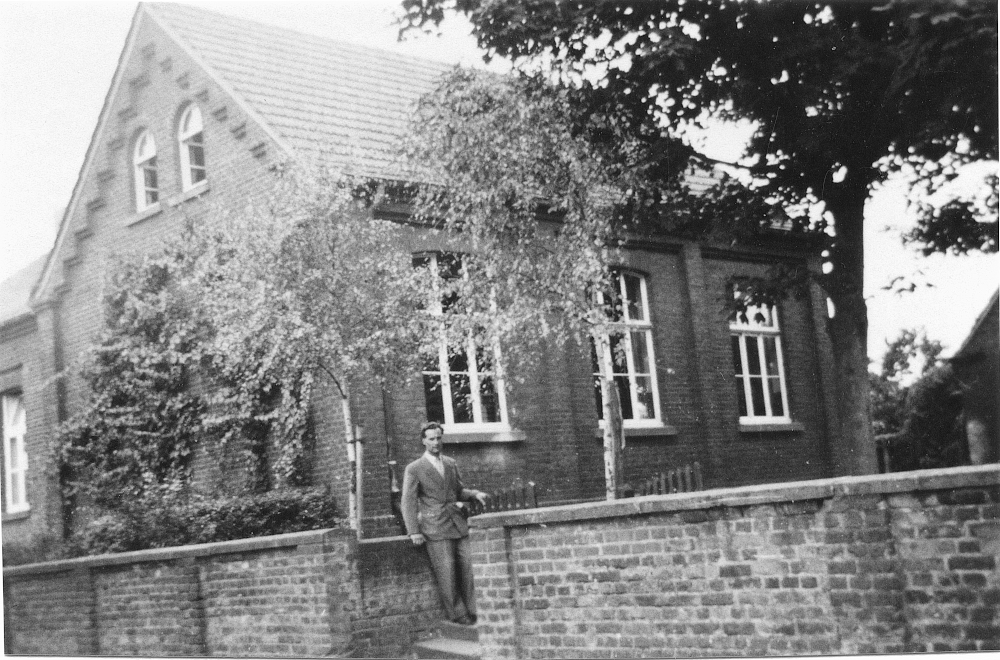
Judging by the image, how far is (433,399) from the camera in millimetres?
13406

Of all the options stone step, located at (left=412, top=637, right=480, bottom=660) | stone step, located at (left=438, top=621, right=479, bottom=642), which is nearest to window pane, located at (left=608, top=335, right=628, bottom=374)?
stone step, located at (left=438, top=621, right=479, bottom=642)

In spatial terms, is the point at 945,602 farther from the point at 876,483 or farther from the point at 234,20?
the point at 234,20

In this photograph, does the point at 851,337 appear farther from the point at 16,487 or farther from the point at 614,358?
the point at 16,487

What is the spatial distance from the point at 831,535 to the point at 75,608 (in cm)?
818

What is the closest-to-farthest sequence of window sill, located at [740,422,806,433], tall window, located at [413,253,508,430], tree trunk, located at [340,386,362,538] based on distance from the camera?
tree trunk, located at [340,386,362,538]
tall window, located at [413,253,508,430]
window sill, located at [740,422,806,433]

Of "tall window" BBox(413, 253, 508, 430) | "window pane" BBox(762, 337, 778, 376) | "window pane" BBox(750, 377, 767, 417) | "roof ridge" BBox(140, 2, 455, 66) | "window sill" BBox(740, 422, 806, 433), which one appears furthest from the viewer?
"window pane" BBox(762, 337, 778, 376)

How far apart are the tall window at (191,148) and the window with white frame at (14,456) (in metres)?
3.80

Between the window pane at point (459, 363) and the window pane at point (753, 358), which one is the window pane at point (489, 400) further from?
the window pane at point (753, 358)

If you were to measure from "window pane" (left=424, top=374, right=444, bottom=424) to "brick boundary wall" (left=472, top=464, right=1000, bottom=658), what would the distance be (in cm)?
579

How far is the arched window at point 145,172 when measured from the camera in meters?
15.4

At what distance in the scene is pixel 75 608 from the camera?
11.2 m

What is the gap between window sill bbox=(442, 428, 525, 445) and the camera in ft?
43.6

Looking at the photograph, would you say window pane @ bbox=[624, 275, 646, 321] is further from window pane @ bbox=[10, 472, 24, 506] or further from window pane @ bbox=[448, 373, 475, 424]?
window pane @ bbox=[10, 472, 24, 506]

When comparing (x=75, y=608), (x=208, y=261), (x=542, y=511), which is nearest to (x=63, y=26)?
(x=208, y=261)
